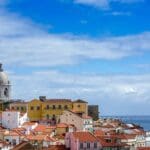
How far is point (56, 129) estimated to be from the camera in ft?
285

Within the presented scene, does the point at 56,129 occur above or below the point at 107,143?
above

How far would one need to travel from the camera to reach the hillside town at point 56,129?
7453 centimetres

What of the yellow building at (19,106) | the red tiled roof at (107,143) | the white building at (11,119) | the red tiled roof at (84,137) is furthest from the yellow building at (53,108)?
the red tiled roof at (84,137)

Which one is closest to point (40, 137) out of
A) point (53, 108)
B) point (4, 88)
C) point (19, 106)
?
point (53, 108)

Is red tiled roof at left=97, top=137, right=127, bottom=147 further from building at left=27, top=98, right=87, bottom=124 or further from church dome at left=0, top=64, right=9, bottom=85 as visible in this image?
church dome at left=0, top=64, right=9, bottom=85

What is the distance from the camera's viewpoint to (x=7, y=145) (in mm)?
73750

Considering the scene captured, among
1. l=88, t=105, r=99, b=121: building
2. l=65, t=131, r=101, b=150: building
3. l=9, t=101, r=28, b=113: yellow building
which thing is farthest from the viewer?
l=88, t=105, r=99, b=121: building

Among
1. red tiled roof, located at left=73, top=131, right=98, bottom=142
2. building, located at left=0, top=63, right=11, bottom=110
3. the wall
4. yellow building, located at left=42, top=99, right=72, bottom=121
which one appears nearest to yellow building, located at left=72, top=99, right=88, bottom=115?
yellow building, located at left=42, top=99, right=72, bottom=121

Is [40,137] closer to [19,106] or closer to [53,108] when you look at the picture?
[53,108]

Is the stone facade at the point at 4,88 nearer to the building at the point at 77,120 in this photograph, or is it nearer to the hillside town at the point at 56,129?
the hillside town at the point at 56,129

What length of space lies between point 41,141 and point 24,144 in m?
8.34

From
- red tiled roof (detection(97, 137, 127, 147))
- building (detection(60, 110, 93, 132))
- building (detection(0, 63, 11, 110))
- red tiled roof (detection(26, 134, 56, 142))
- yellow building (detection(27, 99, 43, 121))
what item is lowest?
red tiled roof (detection(97, 137, 127, 147))

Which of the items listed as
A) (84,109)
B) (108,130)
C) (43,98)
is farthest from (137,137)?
(43,98)

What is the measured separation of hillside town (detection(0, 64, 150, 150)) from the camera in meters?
74.5
